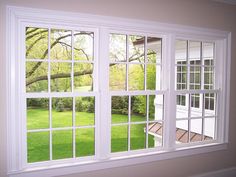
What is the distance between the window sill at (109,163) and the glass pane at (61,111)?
5.16 m

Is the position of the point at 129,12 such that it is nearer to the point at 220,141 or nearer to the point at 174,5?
the point at 174,5

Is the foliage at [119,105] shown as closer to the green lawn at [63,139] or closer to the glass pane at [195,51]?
the green lawn at [63,139]

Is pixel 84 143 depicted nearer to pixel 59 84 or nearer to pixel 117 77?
pixel 59 84

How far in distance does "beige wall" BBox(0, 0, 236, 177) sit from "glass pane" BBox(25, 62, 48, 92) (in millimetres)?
2330

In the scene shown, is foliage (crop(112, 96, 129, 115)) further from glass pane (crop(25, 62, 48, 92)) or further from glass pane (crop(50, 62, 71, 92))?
glass pane (crop(25, 62, 48, 92))

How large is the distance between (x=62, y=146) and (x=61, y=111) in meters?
1.46

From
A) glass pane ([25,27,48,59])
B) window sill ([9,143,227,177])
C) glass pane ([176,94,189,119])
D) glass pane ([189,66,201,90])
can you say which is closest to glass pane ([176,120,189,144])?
glass pane ([176,94,189,119])

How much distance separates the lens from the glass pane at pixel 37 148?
8077 mm

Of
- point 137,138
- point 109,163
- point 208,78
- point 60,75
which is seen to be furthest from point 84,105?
point 109,163

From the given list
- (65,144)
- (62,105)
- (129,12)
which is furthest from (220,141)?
(65,144)

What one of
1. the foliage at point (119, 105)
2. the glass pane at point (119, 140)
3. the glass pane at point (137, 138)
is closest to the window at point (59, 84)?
the foliage at point (119, 105)

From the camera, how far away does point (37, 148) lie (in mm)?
8484

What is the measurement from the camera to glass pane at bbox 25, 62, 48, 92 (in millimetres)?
4636

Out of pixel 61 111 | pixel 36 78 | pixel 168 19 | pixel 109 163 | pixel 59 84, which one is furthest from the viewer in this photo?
pixel 61 111
